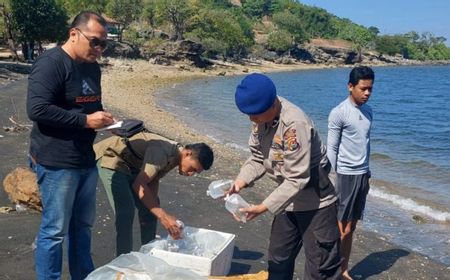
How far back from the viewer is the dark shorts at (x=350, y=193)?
4715 millimetres

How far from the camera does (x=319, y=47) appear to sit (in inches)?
4264

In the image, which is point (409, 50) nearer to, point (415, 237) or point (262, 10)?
point (262, 10)

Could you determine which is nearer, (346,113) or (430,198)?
(346,113)

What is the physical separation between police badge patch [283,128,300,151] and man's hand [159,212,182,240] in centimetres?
133

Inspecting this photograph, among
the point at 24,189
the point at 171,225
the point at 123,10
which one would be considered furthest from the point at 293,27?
the point at 171,225

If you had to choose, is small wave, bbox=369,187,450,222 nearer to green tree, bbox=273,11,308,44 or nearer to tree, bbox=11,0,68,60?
tree, bbox=11,0,68,60

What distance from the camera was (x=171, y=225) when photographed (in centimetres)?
421

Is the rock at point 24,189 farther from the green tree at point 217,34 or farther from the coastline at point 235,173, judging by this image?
the green tree at point 217,34

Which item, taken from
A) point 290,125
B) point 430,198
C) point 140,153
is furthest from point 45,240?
point 430,198

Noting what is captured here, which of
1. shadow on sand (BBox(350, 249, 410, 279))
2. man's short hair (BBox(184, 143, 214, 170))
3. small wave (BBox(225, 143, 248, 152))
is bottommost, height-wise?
small wave (BBox(225, 143, 248, 152))

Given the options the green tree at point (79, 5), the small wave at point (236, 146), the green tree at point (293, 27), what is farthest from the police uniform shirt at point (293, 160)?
the green tree at point (293, 27)

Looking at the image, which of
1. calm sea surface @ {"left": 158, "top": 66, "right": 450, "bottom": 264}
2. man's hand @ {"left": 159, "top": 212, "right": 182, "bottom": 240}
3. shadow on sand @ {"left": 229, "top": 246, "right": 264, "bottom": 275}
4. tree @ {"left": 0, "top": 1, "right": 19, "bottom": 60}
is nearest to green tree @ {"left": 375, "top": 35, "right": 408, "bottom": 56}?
calm sea surface @ {"left": 158, "top": 66, "right": 450, "bottom": 264}

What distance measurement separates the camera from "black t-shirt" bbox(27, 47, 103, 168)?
343 cm

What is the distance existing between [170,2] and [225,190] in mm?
69359
